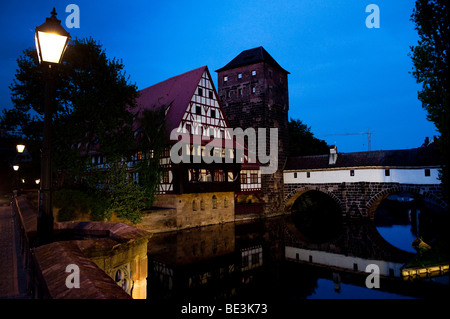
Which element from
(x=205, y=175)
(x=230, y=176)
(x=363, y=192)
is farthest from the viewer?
(x=363, y=192)

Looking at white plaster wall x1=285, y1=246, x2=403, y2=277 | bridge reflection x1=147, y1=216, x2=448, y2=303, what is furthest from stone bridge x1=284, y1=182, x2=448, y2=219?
white plaster wall x1=285, y1=246, x2=403, y2=277

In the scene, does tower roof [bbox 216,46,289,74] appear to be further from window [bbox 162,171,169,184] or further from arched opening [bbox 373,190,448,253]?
arched opening [bbox 373,190,448,253]

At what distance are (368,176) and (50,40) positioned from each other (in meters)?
30.4

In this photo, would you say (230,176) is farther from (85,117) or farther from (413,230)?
(413,230)

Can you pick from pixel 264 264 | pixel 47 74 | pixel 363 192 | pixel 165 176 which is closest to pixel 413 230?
pixel 363 192

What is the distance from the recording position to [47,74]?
3.95m

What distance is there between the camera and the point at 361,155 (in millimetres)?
31719

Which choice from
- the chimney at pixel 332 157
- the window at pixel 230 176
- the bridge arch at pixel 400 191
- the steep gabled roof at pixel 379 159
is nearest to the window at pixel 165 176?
the window at pixel 230 176

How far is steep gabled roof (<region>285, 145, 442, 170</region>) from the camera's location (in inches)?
1064

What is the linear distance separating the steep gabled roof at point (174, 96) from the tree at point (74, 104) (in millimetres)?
3642

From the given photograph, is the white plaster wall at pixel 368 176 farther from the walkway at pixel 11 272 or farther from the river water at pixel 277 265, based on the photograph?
the walkway at pixel 11 272

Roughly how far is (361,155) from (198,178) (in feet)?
58.2

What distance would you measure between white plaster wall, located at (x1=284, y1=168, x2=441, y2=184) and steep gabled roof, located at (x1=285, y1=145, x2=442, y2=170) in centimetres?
53
